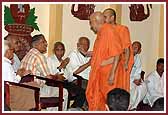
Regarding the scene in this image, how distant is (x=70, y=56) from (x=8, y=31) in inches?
20.2

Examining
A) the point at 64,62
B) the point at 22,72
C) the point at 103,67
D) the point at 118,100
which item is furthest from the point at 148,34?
the point at 118,100

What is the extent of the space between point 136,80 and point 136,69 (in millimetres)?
78

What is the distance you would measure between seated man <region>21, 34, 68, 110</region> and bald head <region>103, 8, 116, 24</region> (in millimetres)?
470

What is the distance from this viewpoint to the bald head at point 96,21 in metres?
3.46

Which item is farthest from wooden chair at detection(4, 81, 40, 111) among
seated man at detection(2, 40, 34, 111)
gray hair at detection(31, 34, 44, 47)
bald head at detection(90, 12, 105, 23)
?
bald head at detection(90, 12, 105, 23)

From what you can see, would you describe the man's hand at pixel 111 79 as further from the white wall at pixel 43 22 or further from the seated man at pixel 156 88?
the white wall at pixel 43 22

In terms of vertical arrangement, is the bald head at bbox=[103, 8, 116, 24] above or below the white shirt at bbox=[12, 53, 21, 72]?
above

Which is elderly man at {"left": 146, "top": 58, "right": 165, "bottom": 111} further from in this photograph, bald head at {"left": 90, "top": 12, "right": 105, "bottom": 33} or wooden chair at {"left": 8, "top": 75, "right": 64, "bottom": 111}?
wooden chair at {"left": 8, "top": 75, "right": 64, "bottom": 111}

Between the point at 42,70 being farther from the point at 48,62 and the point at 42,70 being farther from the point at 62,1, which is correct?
the point at 62,1

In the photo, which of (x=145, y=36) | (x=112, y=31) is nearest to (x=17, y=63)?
(x=112, y=31)

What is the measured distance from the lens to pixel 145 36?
372 cm

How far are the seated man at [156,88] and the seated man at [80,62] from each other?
0.48 m

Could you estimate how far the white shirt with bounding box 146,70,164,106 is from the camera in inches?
137

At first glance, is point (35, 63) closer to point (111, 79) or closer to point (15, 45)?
point (15, 45)
